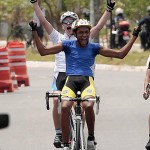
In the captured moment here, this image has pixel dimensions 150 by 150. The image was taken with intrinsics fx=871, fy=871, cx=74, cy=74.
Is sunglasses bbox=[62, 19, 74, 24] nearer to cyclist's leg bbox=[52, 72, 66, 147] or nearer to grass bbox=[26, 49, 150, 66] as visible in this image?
cyclist's leg bbox=[52, 72, 66, 147]

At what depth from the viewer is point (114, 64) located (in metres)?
28.9

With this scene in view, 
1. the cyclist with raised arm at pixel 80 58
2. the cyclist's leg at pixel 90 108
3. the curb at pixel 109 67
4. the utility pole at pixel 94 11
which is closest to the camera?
the cyclist's leg at pixel 90 108

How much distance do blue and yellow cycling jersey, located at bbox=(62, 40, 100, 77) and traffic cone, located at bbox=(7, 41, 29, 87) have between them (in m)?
11.9

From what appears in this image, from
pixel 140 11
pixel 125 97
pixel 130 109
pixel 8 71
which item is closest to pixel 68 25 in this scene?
pixel 130 109

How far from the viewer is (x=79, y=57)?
34.1 feet

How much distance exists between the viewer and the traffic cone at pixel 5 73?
2075cm

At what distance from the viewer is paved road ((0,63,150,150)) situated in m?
12.8

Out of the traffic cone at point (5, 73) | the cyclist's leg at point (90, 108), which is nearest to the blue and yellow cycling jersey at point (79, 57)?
the cyclist's leg at point (90, 108)

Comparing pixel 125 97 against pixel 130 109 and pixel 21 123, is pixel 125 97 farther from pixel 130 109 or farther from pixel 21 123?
pixel 21 123

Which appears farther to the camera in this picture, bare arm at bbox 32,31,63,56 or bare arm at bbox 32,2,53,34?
bare arm at bbox 32,2,53,34

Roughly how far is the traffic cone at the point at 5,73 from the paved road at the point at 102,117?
0.94 ft

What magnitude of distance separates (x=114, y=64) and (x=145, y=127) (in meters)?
14.3

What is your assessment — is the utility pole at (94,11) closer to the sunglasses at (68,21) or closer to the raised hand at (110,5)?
the raised hand at (110,5)

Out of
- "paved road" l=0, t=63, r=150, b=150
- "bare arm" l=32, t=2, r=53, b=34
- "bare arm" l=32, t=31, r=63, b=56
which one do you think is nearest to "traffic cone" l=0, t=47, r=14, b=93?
"paved road" l=0, t=63, r=150, b=150
